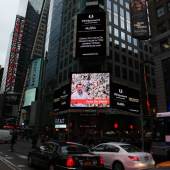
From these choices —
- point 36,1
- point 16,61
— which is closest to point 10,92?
point 16,61

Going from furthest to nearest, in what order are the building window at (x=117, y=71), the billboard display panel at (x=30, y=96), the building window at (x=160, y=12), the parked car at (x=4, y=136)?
the billboard display panel at (x=30, y=96), the building window at (x=117, y=71), the building window at (x=160, y=12), the parked car at (x=4, y=136)

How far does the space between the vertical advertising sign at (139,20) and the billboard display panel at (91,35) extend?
3352 centimetres

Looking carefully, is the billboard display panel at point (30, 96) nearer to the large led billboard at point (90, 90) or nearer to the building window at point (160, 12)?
the large led billboard at point (90, 90)

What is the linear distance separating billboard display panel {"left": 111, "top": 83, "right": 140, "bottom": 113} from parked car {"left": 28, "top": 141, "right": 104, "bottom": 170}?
54036 millimetres

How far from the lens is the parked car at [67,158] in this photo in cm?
1116

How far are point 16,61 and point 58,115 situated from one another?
367ft

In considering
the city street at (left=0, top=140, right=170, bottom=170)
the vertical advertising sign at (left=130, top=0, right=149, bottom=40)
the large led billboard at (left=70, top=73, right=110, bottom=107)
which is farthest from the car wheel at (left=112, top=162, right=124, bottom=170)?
the large led billboard at (left=70, top=73, right=110, bottom=107)

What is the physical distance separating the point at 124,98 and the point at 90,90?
13.9 meters

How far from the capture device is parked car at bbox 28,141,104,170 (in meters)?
11.2

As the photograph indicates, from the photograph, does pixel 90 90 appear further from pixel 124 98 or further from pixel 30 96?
pixel 30 96

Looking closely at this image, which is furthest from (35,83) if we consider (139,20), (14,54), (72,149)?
(72,149)

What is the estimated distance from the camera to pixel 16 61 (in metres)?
180

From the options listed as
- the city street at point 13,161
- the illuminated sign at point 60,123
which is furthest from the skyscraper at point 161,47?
the illuminated sign at point 60,123

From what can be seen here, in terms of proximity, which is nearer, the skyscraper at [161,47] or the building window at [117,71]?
the skyscraper at [161,47]
